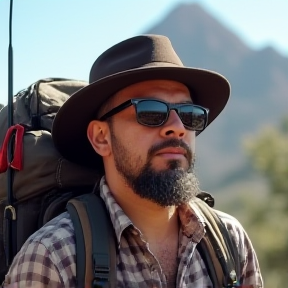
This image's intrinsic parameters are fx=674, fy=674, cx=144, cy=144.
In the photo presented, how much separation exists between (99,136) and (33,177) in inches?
12.9

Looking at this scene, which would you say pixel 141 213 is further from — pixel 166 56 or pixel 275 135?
pixel 275 135

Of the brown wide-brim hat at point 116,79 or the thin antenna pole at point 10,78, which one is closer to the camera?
the brown wide-brim hat at point 116,79

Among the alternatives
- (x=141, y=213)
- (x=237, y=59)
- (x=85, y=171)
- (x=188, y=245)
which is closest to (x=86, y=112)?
(x=85, y=171)

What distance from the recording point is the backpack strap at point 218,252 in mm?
2613

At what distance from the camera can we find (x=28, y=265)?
2.38 meters

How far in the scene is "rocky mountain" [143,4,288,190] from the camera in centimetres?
9225

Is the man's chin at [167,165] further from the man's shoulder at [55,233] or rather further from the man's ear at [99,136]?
the man's shoulder at [55,233]

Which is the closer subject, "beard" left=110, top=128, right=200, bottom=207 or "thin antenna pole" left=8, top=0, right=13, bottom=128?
"beard" left=110, top=128, right=200, bottom=207

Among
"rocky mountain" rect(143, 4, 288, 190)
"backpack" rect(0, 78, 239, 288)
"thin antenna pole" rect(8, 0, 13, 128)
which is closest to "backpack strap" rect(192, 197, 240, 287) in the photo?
"backpack" rect(0, 78, 239, 288)

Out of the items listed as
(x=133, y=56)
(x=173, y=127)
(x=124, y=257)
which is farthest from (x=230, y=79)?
(x=124, y=257)

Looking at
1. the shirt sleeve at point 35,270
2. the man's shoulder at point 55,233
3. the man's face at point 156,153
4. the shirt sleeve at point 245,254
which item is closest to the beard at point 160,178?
the man's face at point 156,153

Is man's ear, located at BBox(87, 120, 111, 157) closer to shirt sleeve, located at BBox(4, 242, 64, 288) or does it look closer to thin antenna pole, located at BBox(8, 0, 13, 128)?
thin antenna pole, located at BBox(8, 0, 13, 128)

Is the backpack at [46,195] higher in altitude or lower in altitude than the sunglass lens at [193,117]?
lower

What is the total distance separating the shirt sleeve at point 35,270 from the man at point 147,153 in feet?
0.23
